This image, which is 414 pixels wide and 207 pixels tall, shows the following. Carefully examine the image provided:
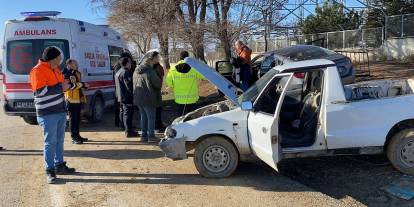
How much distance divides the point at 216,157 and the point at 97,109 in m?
6.26

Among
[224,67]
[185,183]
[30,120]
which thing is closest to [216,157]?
[185,183]

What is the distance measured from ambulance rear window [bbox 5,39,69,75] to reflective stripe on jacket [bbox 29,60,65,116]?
4128mm

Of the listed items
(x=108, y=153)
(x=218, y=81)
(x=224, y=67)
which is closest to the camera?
(x=218, y=81)

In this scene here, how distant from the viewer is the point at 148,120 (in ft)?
30.5

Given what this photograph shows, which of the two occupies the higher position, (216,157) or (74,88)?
(74,88)

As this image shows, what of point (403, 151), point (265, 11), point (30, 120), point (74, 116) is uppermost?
point (265, 11)

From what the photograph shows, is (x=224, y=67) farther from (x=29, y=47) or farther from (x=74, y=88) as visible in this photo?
(x=74, y=88)

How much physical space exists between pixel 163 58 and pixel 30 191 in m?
18.2

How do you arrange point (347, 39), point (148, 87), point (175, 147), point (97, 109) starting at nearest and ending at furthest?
point (175, 147) < point (148, 87) < point (97, 109) < point (347, 39)

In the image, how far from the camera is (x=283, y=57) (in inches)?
488

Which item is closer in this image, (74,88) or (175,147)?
(175,147)

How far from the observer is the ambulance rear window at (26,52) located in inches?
430

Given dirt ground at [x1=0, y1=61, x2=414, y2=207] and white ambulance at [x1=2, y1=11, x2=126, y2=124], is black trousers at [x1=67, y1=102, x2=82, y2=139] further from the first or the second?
white ambulance at [x1=2, y1=11, x2=126, y2=124]

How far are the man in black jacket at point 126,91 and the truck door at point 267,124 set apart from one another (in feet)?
12.6
